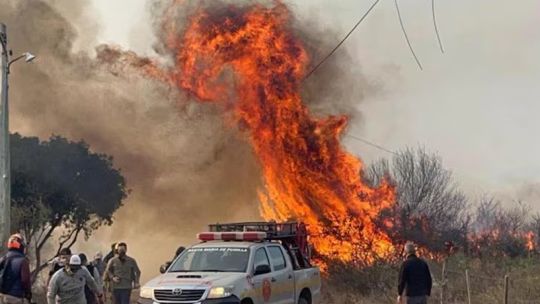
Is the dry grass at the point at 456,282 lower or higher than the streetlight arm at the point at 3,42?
lower

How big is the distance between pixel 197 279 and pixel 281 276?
199 centimetres

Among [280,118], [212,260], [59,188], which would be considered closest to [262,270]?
[212,260]

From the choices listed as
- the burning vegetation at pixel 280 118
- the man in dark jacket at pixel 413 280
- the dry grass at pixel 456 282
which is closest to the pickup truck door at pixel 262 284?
the man in dark jacket at pixel 413 280

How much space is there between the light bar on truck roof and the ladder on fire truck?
1.07ft

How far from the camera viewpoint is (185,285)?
37.2 feet

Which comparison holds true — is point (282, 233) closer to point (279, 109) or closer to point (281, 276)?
point (281, 276)

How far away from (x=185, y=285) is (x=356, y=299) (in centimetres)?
784

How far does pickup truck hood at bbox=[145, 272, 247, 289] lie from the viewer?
11359 millimetres

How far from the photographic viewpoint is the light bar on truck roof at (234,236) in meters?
13.1

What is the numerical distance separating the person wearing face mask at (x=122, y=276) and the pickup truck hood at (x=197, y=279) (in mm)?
2330

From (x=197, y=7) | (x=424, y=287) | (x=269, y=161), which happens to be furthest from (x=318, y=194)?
(x=424, y=287)

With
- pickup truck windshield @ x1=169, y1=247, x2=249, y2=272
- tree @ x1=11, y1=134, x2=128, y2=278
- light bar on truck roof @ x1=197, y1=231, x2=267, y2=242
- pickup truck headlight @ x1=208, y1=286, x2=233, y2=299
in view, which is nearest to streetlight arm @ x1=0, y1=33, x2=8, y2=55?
light bar on truck roof @ x1=197, y1=231, x2=267, y2=242

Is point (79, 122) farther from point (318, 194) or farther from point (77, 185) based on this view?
point (318, 194)

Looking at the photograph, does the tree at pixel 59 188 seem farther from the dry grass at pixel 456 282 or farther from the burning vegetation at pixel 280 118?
the dry grass at pixel 456 282
